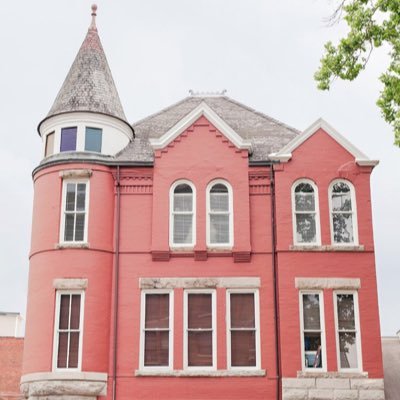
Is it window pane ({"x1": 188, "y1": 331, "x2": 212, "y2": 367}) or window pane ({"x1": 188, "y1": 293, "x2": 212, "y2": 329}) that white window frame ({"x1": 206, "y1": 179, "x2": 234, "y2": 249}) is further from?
window pane ({"x1": 188, "y1": 331, "x2": 212, "y2": 367})

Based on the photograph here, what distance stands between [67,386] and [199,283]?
16.8 feet

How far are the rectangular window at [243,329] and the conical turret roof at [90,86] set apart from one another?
7612mm

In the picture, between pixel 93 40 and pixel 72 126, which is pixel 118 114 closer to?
pixel 72 126

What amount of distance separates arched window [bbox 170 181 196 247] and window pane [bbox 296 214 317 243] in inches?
137

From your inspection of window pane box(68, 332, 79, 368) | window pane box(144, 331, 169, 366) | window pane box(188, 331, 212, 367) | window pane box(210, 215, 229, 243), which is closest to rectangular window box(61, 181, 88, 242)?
window pane box(68, 332, 79, 368)

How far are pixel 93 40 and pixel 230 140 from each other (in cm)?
694

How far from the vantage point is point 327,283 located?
21469 millimetres

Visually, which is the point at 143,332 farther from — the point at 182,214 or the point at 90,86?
the point at 90,86

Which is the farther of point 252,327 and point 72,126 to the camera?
point 72,126

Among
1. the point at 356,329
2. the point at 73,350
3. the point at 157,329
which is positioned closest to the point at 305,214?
the point at 356,329

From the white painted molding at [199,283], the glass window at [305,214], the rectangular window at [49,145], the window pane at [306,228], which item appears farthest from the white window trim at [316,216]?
the rectangular window at [49,145]

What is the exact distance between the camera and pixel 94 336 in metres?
21.0

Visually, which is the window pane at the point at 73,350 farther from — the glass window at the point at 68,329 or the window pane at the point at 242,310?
the window pane at the point at 242,310

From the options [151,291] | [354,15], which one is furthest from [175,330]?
[354,15]
